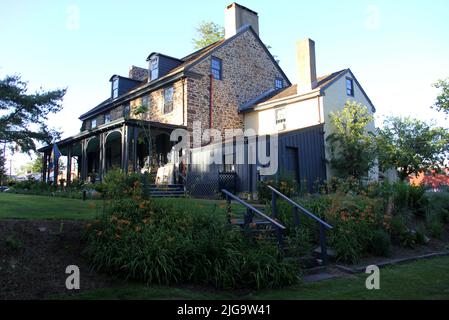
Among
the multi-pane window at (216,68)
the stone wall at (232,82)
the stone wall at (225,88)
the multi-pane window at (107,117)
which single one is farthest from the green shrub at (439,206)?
the multi-pane window at (107,117)

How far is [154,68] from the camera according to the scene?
21078 mm

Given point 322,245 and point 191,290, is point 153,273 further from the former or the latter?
point 322,245

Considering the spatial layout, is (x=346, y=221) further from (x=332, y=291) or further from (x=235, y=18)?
(x=235, y=18)

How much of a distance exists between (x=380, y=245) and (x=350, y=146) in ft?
36.6

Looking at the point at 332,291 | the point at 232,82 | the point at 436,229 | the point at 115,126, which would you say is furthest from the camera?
the point at 232,82

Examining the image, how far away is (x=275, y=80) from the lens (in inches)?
934

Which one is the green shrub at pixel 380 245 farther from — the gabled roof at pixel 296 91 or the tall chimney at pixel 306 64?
the tall chimney at pixel 306 64

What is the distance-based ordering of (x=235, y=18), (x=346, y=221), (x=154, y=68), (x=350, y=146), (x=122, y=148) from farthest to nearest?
(x=235, y=18) → (x=154, y=68) → (x=350, y=146) → (x=122, y=148) → (x=346, y=221)

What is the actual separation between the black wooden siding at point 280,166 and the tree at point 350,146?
2.54 ft

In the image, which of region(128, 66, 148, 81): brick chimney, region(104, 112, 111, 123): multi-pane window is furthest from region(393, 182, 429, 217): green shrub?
region(128, 66, 148, 81): brick chimney

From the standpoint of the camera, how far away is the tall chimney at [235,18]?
72.8 feet

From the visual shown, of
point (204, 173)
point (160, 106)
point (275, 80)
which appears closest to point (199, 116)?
point (160, 106)

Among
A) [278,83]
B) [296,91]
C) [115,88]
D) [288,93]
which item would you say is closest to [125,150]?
[288,93]

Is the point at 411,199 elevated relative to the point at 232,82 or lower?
lower
